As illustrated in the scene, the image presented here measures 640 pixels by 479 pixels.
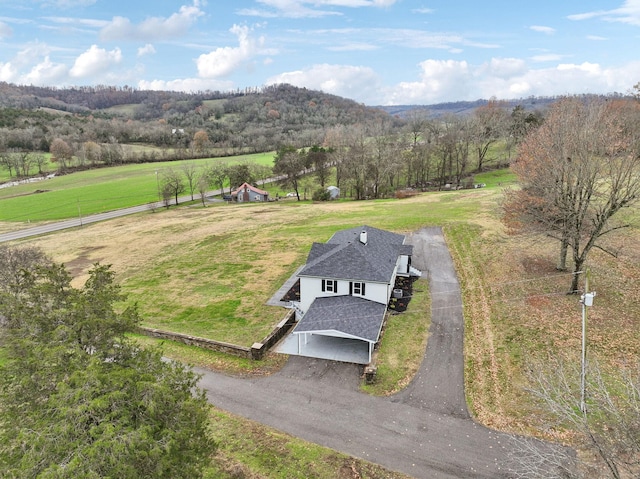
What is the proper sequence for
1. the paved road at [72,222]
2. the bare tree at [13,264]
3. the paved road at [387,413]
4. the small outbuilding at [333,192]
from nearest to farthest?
the paved road at [387,413]
the bare tree at [13,264]
the paved road at [72,222]
the small outbuilding at [333,192]

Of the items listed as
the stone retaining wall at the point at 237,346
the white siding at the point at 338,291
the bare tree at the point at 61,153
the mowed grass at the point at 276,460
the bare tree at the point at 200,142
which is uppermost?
the bare tree at the point at 200,142

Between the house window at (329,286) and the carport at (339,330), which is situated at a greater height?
the house window at (329,286)

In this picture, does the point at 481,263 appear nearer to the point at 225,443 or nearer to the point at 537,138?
the point at 537,138

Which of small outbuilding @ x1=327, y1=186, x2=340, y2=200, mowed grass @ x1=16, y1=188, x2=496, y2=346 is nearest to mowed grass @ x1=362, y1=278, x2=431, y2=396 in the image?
mowed grass @ x1=16, y1=188, x2=496, y2=346

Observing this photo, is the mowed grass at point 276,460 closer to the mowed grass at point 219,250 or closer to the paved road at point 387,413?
the paved road at point 387,413

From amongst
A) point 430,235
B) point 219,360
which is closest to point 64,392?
point 219,360

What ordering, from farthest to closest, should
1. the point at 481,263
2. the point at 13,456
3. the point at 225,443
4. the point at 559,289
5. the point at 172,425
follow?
the point at 481,263 → the point at 559,289 → the point at 225,443 → the point at 172,425 → the point at 13,456

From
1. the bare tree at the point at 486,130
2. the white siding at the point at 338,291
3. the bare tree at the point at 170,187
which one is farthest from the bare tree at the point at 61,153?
the white siding at the point at 338,291

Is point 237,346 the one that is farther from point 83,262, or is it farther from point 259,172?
point 259,172
